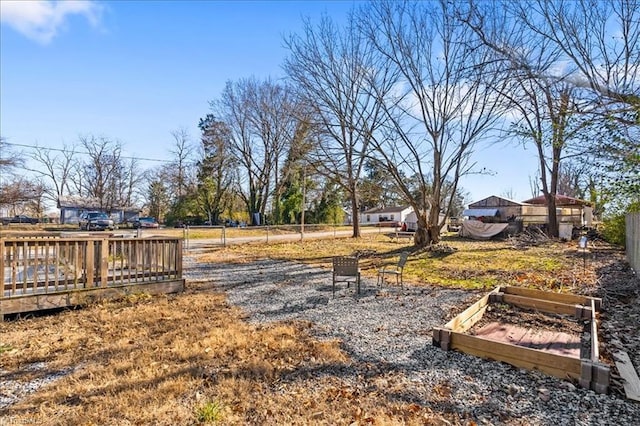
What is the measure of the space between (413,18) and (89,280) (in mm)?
13518

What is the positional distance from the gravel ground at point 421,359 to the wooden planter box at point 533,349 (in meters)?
0.10

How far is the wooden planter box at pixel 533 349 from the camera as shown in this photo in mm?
3148

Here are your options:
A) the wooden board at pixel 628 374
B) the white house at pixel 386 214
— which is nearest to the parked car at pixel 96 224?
the wooden board at pixel 628 374

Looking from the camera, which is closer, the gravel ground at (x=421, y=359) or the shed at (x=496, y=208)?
the gravel ground at (x=421, y=359)

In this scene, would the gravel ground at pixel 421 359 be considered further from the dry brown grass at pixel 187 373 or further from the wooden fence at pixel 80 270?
the wooden fence at pixel 80 270

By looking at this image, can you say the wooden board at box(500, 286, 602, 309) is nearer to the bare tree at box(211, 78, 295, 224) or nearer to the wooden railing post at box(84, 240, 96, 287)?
the wooden railing post at box(84, 240, 96, 287)

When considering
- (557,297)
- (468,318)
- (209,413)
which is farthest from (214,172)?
(209,413)

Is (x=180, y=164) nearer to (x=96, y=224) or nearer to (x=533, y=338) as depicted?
(x=96, y=224)

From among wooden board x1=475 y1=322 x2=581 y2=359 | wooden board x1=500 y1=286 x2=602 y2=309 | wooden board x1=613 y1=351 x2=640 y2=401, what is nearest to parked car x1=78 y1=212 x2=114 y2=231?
wooden board x1=500 y1=286 x2=602 y2=309

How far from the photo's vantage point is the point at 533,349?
3.70 m

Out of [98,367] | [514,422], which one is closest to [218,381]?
[98,367]


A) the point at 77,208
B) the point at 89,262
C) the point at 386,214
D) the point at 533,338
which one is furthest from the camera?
the point at 386,214

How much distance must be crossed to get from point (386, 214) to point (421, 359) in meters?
52.8

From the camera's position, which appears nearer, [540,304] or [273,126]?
[540,304]
